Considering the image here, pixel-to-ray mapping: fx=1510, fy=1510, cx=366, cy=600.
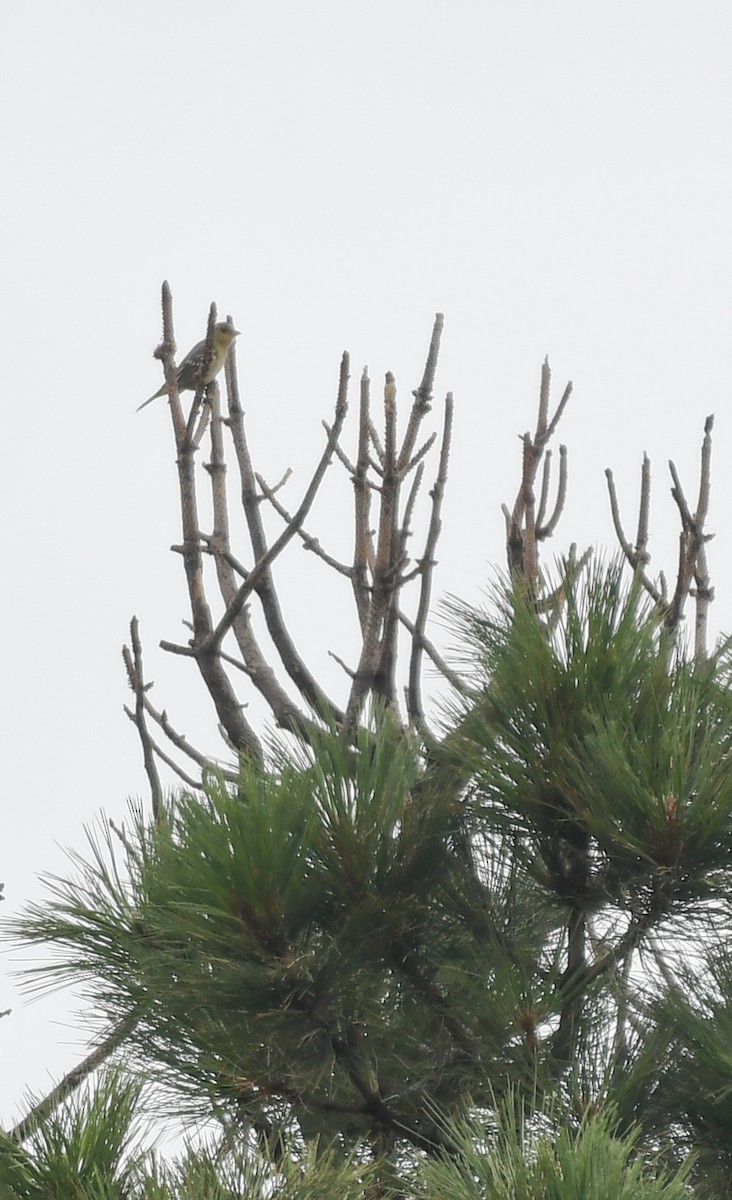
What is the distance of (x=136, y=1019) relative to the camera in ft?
7.32

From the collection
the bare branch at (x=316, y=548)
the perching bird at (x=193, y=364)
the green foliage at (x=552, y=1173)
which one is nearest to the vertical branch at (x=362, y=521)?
the bare branch at (x=316, y=548)

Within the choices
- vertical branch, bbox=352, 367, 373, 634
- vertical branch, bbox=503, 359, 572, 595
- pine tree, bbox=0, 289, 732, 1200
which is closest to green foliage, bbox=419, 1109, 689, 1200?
pine tree, bbox=0, 289, 732, 1200

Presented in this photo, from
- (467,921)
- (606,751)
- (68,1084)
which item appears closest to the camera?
(606,751)

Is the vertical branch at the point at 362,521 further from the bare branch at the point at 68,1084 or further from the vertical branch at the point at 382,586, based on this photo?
the bare branch at the point at 68,1084

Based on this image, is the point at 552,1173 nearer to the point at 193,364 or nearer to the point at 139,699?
the point at 139,699

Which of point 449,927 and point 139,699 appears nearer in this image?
point 449,927

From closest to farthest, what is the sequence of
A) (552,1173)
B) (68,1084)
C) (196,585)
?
1. (552,1173)
2. (68,1084)
3. (196,585)

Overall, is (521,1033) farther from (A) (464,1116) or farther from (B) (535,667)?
(B) (535,667)

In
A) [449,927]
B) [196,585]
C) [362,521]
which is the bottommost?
[449,927]

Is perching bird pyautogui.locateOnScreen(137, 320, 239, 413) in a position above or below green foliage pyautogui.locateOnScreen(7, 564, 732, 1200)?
above

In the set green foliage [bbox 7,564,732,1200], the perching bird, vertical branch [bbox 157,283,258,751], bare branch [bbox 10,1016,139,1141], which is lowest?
bare branch [bbox 10,1016,139,1141]

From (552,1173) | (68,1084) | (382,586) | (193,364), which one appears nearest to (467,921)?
(552,1173)

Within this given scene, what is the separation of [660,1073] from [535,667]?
1.93 feet

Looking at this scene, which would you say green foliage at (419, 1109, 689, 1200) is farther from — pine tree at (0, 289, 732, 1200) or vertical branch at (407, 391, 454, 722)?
vertical branch at (407, 391, 454, 722)
